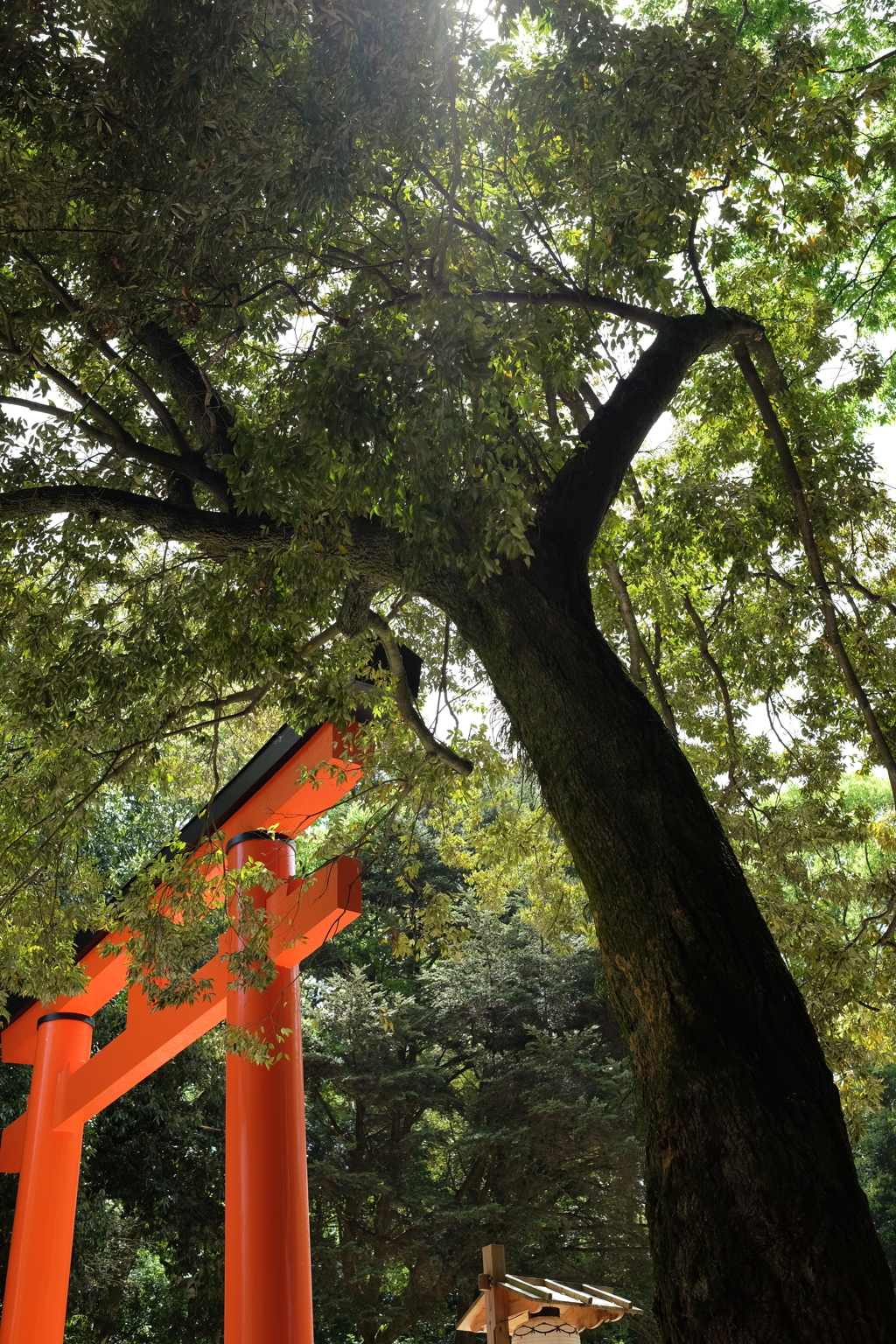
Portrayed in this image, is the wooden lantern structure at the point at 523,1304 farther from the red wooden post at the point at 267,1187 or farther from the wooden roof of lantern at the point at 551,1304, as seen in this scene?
the red wooden post at the point at 267,1187

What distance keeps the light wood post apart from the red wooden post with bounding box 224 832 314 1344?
60.8 inches

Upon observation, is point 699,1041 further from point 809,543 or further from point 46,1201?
point 46,1201

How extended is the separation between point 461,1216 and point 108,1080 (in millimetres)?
5633

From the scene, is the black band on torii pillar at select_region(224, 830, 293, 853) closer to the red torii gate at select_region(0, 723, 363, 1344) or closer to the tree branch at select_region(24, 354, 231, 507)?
the red torii gate at select_region(0, 723, 363, 1344)

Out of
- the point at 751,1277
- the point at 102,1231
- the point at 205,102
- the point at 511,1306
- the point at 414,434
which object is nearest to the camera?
the point at 751,1277

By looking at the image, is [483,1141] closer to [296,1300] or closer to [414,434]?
[296,1300]

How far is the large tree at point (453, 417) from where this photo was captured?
248cm

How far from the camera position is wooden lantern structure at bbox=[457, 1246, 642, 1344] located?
163 inches

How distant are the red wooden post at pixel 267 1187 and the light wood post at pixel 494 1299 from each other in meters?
1.54

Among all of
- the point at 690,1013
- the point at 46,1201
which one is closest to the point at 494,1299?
the point at 690,1013

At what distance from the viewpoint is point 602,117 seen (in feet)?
11.3

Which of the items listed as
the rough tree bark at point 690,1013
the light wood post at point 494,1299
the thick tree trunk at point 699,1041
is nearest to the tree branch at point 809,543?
the rough tree bark at point 690,1013

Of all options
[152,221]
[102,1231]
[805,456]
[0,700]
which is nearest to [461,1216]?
[102,1231]

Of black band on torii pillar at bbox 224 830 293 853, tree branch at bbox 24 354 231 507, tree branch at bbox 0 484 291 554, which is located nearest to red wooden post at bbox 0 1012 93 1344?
black band on torii pillar at bbox 224 830 293 853
